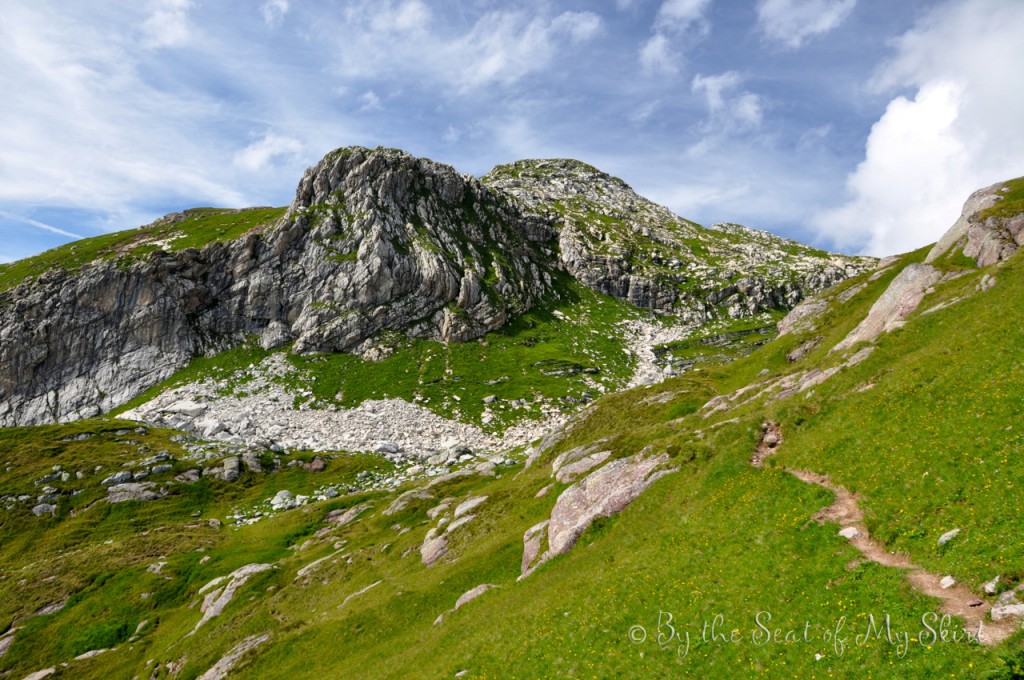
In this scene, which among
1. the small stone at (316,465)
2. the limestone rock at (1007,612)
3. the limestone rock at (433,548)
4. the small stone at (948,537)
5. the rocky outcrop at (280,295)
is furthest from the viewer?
the rocky outcrop at (280,295)

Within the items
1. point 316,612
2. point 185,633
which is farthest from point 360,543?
point 185,633

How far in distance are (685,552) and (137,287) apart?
148 metres

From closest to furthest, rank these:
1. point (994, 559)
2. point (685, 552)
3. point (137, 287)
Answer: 1. point (994, 559)
2. point (685, 552)
3. point (137, 287)

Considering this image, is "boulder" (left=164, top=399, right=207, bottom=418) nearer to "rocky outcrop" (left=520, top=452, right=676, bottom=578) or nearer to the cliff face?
the cliff face

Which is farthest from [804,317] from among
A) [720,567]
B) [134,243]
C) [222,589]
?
[134,243]

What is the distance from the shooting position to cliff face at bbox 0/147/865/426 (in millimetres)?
114500

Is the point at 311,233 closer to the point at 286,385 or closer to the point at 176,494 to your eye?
the point at 286,385

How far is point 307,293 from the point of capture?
13038 cm

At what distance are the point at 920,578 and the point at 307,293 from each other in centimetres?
13616

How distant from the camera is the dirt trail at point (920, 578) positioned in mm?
12570

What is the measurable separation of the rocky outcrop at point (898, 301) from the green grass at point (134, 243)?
155m

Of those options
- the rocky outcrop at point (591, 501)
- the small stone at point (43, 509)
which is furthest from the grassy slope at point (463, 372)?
the rocky outcrop at point (591, 501)

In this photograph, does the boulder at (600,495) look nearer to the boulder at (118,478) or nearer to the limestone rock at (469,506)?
the limestone rock at (469,506)

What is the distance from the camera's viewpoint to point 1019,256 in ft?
117
